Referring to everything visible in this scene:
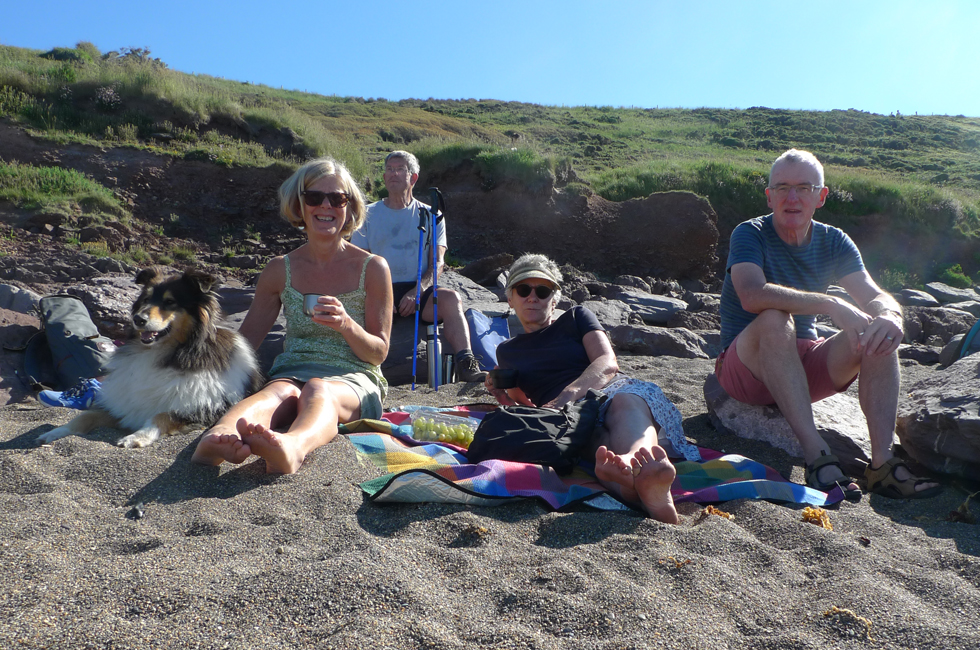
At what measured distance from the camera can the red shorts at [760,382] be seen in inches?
144

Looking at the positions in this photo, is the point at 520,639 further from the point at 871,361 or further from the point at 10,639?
the point at 871,361

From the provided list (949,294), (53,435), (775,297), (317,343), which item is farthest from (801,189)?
(949,294)

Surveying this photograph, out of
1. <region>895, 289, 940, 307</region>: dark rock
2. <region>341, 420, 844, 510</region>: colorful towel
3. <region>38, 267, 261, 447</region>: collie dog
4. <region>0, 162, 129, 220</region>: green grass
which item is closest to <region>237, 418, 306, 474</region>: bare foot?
<region>341, 420, 844, 510</region>: colorful towel

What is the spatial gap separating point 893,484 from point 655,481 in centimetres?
140

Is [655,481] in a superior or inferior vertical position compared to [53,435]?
superior

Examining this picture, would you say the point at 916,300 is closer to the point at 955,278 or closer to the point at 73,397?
the point at 955,278

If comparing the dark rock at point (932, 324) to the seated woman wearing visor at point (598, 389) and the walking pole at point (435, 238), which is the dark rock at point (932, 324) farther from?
the seated woman wearing visor at point (598, 389)

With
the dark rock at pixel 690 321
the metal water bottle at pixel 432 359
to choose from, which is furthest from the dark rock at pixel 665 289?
the metal water bottle at pixel 432 359

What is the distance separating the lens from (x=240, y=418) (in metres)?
2.84

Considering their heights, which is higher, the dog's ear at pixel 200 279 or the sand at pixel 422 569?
the dog's ear at pixel 200 279

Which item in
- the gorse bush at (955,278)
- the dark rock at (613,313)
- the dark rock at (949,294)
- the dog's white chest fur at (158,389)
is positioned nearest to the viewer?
the dog's white chest fur at (158,389)

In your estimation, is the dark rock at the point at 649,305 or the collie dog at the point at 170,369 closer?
the collie dog at the point at 170,369

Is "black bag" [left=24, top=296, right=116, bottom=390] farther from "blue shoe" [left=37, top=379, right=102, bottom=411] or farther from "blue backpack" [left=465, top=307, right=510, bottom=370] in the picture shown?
"blue backpack" [left=465, top=307, right=510, bottom=370]

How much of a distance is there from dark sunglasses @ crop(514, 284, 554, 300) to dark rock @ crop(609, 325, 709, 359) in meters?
3.55
